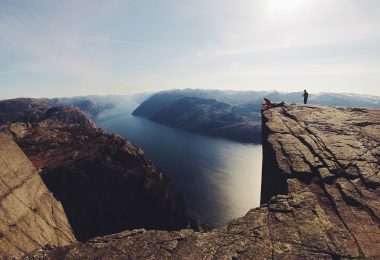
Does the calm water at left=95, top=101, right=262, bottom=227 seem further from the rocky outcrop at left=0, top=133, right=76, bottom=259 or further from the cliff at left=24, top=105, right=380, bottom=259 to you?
the cliff at left=24, top=105, right=380, bottom=259

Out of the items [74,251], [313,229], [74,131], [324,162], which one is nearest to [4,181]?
[74,251]

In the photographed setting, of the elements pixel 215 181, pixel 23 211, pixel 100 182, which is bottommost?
pixel 215 181

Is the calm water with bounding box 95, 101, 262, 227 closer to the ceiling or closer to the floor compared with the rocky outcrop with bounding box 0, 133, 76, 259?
closer to the floor

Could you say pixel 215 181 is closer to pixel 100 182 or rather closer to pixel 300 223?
pixel 100 182

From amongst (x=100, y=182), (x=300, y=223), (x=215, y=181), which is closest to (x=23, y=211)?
(x=300, y=223)

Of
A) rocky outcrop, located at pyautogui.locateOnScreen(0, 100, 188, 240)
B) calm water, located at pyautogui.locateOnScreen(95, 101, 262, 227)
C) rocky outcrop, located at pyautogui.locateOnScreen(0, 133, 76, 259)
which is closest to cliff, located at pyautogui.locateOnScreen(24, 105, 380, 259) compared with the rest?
rocky outcrop, located at pyautogui.locateOnScreen(0, 133, 76, 259)
